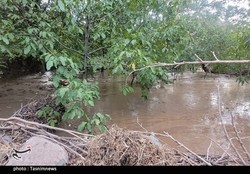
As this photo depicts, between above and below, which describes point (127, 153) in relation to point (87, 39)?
below

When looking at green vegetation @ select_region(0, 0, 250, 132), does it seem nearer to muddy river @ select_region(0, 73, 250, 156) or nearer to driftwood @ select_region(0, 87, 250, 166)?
muddy river @ select_region(0, 73, 250, 156)

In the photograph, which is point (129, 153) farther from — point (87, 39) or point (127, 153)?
point (87, 39)

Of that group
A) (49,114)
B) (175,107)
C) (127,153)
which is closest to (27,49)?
(49,114)

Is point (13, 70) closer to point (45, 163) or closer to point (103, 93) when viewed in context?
point (103, 93)

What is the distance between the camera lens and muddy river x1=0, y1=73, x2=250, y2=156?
15.2 ft

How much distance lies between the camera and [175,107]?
19.9 feet

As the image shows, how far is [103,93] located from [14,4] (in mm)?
3907

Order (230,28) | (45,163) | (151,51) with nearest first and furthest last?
(45,163)
(151,51)
(230,28)

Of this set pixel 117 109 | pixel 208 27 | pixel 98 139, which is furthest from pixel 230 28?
pixel 98 139

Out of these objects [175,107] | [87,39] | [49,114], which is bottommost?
[175,107]

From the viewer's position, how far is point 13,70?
10.0m

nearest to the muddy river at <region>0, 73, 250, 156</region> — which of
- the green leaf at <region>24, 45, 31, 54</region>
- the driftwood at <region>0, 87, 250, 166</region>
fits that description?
the driftwood at <region>0, 87, 250, 166</region>

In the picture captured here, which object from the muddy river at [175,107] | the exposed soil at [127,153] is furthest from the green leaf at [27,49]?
the muddy river at [175,107]

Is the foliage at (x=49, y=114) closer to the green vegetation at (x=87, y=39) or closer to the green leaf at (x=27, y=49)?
the green vegetation at (x=87, y=39)
